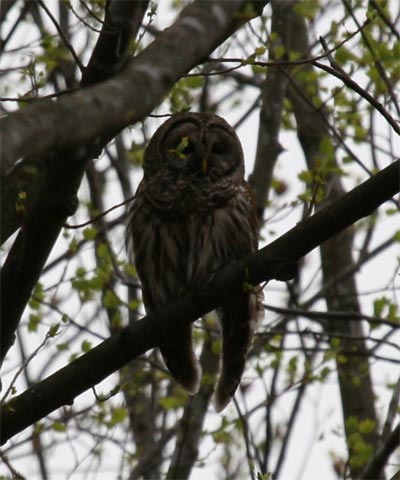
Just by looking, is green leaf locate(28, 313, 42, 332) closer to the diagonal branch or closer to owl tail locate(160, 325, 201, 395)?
A: owl tail locate(160, 325, 201, 395)

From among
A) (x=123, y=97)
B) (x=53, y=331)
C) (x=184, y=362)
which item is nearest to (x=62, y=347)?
(x=184, y=362)

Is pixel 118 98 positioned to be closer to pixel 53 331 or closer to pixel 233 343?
pixel 53 331

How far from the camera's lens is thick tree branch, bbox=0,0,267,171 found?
7.04 feet

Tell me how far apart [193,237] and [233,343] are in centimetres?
68

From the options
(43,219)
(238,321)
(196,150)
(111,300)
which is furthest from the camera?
(111,300)

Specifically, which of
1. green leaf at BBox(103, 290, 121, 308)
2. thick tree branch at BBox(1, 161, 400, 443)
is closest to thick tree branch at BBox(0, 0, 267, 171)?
thick tree branch at BBox(1, 161, 400, 443)

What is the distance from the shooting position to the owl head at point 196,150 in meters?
6.04

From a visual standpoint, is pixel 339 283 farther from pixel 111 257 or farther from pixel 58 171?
pixel 58 171

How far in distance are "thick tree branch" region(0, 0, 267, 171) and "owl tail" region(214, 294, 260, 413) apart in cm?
334

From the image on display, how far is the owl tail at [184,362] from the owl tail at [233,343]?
0.48ft

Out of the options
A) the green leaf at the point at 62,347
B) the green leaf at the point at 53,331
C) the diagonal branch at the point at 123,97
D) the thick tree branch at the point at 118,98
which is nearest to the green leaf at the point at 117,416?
the green leaf at the point at 62,347

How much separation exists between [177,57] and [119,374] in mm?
5939

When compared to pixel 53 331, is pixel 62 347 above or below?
above

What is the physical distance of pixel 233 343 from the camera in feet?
19.5
